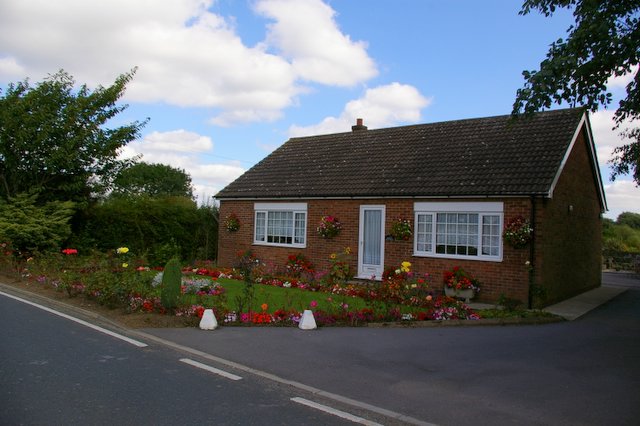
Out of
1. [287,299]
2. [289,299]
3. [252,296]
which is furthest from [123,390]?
[289,299]

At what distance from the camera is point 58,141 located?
20.3 meters

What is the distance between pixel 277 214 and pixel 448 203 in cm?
711

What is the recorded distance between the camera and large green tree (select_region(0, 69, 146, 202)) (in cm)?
1945

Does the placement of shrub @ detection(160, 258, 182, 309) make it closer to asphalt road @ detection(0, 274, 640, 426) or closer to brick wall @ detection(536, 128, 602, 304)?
asphalt road @ detection(0, 274, 640, 426)

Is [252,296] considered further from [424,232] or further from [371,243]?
[371,243]

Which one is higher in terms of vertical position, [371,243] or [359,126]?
[359,126]

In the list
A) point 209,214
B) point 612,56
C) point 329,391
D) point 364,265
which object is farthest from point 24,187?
point 612,56

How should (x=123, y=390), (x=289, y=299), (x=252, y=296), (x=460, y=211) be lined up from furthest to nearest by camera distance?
1. (x=460, y=211)
2. (x=289, y=299)
3. (x=252, y=296)
4. (x=123, y=390)

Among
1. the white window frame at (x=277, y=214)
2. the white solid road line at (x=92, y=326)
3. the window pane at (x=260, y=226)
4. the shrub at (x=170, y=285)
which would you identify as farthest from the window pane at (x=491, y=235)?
the white solid road line at (x=92, y=326)

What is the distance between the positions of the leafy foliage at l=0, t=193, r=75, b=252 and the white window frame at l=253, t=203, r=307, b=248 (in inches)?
270

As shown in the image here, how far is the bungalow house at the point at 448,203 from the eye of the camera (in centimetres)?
1412

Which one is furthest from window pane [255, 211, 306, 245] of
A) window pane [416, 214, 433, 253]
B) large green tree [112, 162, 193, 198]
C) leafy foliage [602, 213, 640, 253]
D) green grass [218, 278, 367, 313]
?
large green tree [112, 162, 193, 198]

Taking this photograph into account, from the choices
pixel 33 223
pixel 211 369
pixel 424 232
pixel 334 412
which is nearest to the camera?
pixel 334 412

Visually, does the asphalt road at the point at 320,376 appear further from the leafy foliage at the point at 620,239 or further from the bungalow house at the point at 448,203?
the leafy foliage at the point at 620,239
